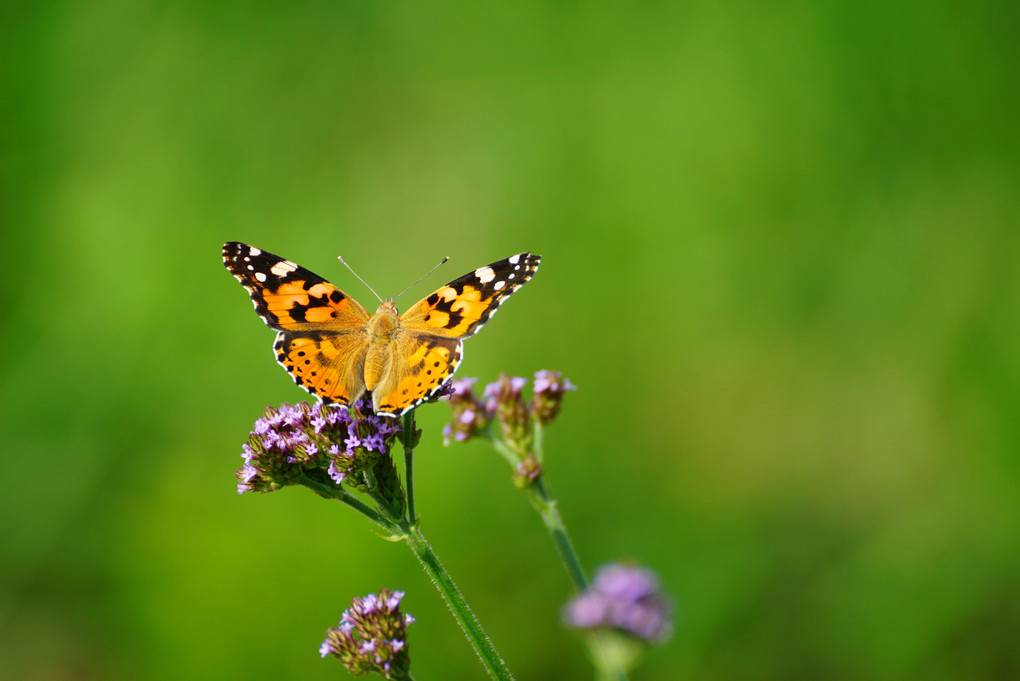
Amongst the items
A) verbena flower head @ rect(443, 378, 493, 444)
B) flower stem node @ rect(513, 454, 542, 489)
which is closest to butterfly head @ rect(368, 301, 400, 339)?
verbena flower head @ rect(443, 378, 493, 444)

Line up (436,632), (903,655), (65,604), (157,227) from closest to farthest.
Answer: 1. (903,655)
2. (436,632)
3. (65,604)
4. (157,227)

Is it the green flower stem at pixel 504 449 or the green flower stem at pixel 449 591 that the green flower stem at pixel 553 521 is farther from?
the green flower stem at pixel 449 591

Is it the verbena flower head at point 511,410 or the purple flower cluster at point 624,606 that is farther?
the verbena flower head at point 511,410

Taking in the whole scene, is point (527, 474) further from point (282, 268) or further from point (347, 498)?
point (282, 268)

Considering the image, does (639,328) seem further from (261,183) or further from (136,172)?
(136,172)

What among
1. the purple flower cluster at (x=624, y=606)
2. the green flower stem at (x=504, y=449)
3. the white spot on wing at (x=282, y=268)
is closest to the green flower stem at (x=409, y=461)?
the green flower stem at (x=504, y=449)

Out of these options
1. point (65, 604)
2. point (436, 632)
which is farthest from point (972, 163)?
point (65, 604)
